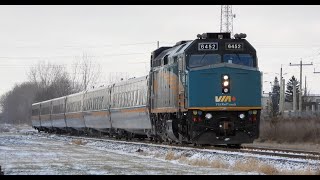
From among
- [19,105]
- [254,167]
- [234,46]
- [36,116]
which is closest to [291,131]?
[234,46]

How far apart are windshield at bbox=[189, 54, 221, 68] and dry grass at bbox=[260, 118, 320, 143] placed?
12.6m

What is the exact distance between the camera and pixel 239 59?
909 inches

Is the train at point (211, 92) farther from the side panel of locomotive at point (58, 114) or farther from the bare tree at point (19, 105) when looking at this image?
the bare tree at point (19, 105)

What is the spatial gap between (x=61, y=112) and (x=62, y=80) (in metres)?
55.2

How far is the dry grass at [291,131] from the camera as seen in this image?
34812 millimetres

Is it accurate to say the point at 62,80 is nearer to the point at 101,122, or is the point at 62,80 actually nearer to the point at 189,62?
the point at 101,122

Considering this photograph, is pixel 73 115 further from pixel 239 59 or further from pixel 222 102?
pixel 222 102

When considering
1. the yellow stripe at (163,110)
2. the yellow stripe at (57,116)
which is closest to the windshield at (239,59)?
the yellow stripe at (163,110)

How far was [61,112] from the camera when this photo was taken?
57.9 meters

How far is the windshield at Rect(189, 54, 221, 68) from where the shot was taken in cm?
2291

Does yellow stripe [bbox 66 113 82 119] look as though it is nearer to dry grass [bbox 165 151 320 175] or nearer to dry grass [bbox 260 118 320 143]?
dry grass [bbox 260 118 320 143]

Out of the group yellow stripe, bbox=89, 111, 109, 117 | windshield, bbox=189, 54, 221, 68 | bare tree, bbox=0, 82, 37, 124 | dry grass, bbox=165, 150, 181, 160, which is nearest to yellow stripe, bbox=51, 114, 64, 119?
yellow stripe, bbox=89, 111, 109, 117

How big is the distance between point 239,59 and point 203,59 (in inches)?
54.8
